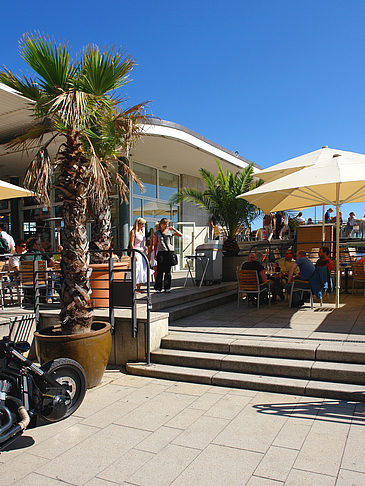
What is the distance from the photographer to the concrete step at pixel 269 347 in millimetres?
4930

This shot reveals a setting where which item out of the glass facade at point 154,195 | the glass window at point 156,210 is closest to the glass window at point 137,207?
the glass facade at point 154,195

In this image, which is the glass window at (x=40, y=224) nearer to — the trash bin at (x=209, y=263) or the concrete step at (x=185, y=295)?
the trash bin at (x=209, y=263)

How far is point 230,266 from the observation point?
451 inches

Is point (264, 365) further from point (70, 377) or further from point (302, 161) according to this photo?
point (302, 161)

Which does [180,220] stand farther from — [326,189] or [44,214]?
[326,189]

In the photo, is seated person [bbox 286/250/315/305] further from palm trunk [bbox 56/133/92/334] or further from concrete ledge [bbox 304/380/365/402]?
palm trunk [bbox 56/133/92/334]

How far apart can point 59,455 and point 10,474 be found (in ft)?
1.35

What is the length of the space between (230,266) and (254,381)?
672cm

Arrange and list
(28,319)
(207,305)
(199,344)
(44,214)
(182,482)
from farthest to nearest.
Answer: (44,214) < (207,305) < (28,319) < (199,344) < (182,482)

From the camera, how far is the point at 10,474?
3.12 m

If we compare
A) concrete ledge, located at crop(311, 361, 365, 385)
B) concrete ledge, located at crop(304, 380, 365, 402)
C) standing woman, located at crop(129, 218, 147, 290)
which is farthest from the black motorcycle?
standing woman, located at crop(129, 218, 147, 290)

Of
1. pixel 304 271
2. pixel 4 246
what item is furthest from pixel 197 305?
pixel 4 246

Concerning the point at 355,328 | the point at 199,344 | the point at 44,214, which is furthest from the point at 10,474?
the point at 44,214

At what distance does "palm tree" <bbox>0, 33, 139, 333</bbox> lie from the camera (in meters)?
5.02
